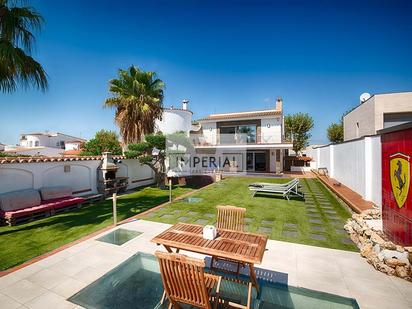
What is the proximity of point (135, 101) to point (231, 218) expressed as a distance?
1247 cm

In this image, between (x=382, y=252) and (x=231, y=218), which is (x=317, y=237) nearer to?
(x=382, y=252)

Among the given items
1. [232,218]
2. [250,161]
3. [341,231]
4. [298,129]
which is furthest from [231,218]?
[298,129]

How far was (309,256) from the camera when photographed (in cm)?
507

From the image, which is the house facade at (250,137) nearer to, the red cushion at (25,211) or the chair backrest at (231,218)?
the red cushion at (25,211)

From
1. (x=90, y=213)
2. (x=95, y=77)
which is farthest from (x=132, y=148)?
(x=95, y=77)

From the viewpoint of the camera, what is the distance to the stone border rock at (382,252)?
4086mm

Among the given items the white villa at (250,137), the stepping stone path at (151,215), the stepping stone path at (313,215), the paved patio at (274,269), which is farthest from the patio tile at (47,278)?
the white villa at (250,137)

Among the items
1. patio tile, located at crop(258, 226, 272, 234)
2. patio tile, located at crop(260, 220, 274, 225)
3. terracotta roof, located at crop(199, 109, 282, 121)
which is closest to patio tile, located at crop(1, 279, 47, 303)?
patio tile, located at crop(258, 226, 272, 234)

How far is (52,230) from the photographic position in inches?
280

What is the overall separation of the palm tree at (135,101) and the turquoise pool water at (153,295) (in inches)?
468

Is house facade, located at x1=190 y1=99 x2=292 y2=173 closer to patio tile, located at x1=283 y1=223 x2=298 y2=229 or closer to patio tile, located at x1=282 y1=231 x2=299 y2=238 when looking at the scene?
patio tile, located at x1=283 y1=223 x2=298 y2=229

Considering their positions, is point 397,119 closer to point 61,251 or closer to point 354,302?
point 354,302

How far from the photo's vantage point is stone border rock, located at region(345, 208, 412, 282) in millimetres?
4086

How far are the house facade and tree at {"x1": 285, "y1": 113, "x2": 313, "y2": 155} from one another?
11.2m
